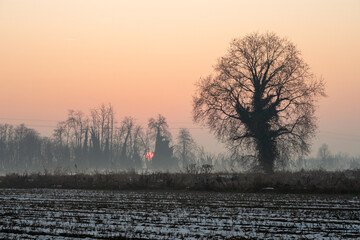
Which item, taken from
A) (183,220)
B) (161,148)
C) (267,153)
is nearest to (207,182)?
(267,153)

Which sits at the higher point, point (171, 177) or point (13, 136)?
point (13, 136)

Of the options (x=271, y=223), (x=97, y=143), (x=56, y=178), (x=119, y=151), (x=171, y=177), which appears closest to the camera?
(x=271, y=223)

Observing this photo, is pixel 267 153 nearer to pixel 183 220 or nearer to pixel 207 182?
pixel 207 182

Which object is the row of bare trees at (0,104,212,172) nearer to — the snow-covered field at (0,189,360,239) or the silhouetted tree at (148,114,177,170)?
the silhouetted tree at (148,114,177,170)

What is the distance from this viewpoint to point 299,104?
133 ft

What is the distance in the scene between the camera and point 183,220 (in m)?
14.1

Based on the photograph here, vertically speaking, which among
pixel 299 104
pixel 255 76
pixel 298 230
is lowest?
pixel 298 230

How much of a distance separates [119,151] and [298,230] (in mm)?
127084

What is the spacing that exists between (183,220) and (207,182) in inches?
645

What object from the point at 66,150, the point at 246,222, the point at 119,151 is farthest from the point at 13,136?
the point at 246,222

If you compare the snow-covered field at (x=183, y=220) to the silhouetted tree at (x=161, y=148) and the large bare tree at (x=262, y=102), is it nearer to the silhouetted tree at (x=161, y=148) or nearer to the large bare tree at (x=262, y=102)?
the large bare tree at (x=262, y=102)

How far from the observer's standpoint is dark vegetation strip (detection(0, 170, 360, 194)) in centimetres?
2712

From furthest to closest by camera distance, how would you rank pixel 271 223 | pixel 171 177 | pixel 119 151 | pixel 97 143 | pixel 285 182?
1. pixel 119 151
2. pixel 97 143
3. pixel 171 177
4. pixel 285 182
5. pixel 271 223

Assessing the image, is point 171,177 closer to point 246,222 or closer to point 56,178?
point 56,178
